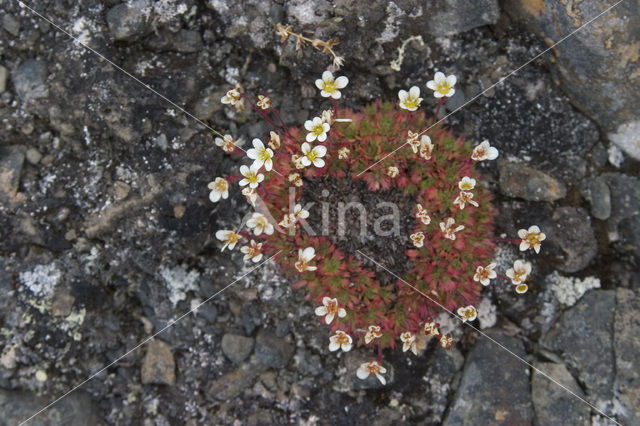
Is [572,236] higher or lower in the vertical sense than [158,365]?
higher

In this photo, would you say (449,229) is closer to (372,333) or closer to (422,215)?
(422,215)

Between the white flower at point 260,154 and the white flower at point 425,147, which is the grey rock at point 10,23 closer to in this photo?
the white flower at point 260,154

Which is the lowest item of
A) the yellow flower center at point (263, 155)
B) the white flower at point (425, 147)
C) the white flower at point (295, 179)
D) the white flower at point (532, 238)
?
the white flower at point (532, 238)

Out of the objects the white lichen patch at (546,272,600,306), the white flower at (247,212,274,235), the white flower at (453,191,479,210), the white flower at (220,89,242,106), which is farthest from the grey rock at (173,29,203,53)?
the white lichen patch at (546,272,600,306)

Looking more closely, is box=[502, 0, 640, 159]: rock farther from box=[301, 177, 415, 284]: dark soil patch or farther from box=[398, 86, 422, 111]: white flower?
box=[301, 177, 415, 284]: dark soil patch

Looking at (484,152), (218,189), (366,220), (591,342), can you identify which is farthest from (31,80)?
(591,342)

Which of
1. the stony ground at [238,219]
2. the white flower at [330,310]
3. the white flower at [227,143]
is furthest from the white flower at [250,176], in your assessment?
the white flower at [330,310]
